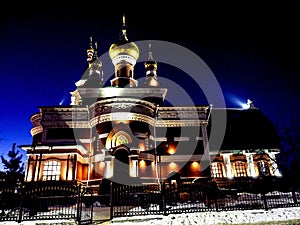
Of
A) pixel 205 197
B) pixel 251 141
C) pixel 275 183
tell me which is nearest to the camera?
pixel 205 197

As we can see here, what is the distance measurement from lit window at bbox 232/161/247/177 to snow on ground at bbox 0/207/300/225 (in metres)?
14.8

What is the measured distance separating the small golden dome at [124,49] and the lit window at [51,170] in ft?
52.9

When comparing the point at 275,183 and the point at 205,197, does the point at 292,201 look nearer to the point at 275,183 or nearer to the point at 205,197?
the point at 275,183

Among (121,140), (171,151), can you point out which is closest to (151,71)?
(171,151)

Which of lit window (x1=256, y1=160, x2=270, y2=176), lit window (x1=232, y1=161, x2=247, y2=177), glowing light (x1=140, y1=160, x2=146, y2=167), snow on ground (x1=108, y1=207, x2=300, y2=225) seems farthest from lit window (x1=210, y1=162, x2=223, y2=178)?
snow on ground (x1=108, y1=207, x2=300, y2=225)

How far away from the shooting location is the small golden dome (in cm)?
2973

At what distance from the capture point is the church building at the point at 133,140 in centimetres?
1945

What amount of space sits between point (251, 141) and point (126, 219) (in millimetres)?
21539

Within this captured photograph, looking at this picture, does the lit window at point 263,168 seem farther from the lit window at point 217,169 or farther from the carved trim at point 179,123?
the carved trim at point 179,123

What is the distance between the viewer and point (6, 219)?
8922 mm

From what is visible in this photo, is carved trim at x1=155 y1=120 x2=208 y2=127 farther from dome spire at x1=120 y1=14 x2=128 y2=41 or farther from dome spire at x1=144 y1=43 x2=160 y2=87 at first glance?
dome spire at x1=120 y1=14 x2=128 y2=41

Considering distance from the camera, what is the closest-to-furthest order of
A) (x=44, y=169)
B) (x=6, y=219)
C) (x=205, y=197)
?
(x=6, y=219)
(x=205, y=197)
(x=44, y=169)

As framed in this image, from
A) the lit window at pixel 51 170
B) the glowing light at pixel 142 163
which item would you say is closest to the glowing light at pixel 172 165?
the glowing light at pixel 142 163

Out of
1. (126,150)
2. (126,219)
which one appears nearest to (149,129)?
(126,150)
